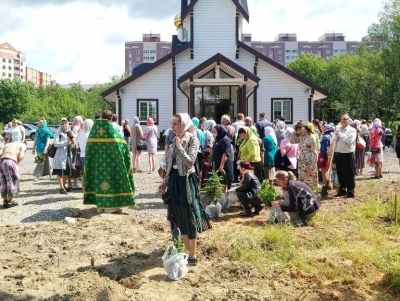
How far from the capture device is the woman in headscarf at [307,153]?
10406mm

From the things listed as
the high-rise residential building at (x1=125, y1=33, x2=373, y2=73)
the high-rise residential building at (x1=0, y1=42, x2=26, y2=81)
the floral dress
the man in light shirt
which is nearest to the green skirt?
the floral dress

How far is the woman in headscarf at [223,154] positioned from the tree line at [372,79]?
3867 cm

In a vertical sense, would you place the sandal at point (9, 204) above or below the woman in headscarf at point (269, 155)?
below

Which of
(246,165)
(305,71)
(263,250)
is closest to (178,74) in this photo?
(246,165)

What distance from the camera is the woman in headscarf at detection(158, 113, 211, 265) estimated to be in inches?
235

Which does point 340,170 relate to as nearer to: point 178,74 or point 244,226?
point 244,226

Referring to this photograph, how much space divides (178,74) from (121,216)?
66.6ft

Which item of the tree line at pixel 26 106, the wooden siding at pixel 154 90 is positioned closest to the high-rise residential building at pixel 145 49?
the tree line at pixel 26 106

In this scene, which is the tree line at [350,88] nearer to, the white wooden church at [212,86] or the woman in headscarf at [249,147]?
the white wooden church at [212,86]

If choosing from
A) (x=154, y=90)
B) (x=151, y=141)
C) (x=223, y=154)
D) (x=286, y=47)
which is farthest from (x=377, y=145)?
(x=286, y=47)

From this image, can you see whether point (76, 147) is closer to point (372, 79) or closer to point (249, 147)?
point (249, 147)

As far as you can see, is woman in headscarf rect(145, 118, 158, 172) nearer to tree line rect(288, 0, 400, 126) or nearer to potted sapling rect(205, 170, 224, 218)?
potted sapling rect(205, 170, 224, 218)

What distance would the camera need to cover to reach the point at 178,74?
28719mm

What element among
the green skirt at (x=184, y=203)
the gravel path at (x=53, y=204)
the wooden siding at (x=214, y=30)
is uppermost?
the wooden siding at (x=214, y=30)
